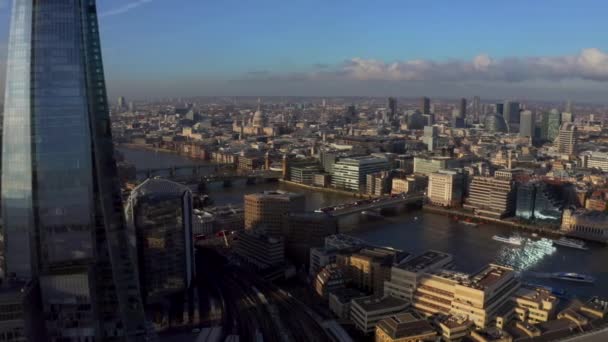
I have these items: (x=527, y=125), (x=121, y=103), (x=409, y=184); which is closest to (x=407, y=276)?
(x=409, y=184)

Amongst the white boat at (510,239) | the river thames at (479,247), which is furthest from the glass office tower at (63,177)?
the white boat at (510,239)

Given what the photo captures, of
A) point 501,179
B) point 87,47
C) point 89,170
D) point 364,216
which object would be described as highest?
point 87,47

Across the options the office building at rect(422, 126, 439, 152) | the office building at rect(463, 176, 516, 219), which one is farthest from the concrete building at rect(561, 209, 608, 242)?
the office building at rect(422, 126, 439, 152)

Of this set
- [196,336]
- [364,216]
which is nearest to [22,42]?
[196,336]

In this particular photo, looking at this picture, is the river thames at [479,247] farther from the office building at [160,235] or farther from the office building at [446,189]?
the office building at [160,235]

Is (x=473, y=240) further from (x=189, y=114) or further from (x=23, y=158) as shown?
(x=189, y=114)

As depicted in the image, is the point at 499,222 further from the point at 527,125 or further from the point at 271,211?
the point at 527,125

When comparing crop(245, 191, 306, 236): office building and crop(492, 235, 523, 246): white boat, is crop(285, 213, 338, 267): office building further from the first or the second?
crop(492, 235, 523, 246): white boat
